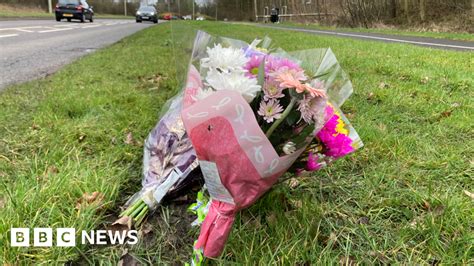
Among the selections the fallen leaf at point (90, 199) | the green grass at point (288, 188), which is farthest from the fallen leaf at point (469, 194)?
the fallen leaf at point (90, 199)

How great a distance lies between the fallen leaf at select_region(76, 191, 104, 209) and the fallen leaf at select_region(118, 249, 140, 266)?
11.9 inches

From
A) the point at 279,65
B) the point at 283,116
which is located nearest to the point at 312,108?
the point at 283,116

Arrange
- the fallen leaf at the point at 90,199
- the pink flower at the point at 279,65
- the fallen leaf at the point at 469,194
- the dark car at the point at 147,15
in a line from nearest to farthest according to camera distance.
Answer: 1. the pink flower at the point at 279,65
2. the fallen leaf at the point at 90,199
3. the fallen leaf at the point at 469,194
4. the dark car at the point at 147,15

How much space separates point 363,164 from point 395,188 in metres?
0.32

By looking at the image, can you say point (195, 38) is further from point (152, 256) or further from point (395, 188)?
point (395, 188)

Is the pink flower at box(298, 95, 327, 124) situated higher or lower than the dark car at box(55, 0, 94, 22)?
lower

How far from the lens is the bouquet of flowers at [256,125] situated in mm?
1164

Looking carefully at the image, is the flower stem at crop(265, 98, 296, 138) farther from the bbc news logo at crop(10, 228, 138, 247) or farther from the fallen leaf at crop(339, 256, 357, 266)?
the bbc news logo at crop(10, 228, 138, 247)

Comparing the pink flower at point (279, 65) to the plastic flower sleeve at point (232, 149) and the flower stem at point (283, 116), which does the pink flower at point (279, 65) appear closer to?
the flower stem at point (283, 116)

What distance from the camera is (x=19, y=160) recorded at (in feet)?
7.05

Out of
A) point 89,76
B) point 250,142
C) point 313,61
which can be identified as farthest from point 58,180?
point 89,76

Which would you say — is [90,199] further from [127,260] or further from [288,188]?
[288,188]

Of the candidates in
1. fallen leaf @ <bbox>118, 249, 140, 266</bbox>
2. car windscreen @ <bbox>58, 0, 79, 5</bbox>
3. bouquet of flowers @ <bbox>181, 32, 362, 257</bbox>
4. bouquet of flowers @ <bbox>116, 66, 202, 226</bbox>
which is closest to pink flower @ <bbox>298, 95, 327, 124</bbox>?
bouquet of flowers @ <bbox>181, 32, 362, 257</bbox>

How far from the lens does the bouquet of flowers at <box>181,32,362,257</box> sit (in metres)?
1.16
